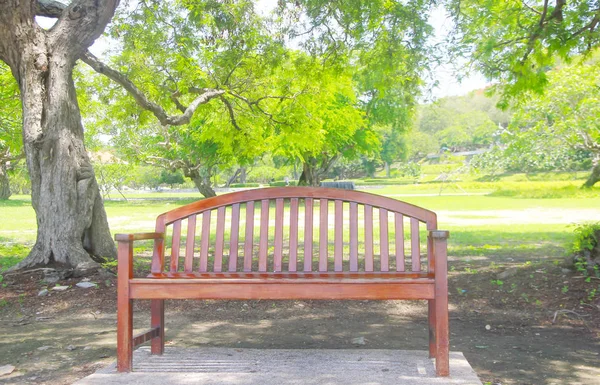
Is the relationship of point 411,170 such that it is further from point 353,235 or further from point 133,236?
point 133,236

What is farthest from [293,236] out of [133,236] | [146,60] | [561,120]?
[561,120]

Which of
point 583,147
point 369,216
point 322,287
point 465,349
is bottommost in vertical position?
point 465,349

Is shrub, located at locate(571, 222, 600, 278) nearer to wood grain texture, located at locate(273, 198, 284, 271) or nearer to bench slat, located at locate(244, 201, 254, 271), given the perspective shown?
wood grain texture, located at locate(273, 198, 284, 271)

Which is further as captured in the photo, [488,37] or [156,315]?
[488,37]

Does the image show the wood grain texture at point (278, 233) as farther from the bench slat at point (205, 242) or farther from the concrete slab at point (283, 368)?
the concrete slab at point (283, 368)

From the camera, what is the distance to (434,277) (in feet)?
11.2

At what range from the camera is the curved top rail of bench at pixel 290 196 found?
12.6 feet

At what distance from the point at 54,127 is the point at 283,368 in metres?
5.10

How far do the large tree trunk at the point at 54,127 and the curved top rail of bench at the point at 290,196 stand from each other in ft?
12.4

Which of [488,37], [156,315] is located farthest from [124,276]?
[488,37]

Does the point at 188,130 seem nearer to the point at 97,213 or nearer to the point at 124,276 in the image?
the point at 97,213

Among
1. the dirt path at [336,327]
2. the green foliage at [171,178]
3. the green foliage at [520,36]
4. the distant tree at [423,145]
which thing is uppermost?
the distant tree at [423,145]

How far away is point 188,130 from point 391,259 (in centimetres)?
2453

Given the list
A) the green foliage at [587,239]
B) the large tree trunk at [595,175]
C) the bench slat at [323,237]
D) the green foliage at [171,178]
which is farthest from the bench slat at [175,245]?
the green foliage at [171,178]
